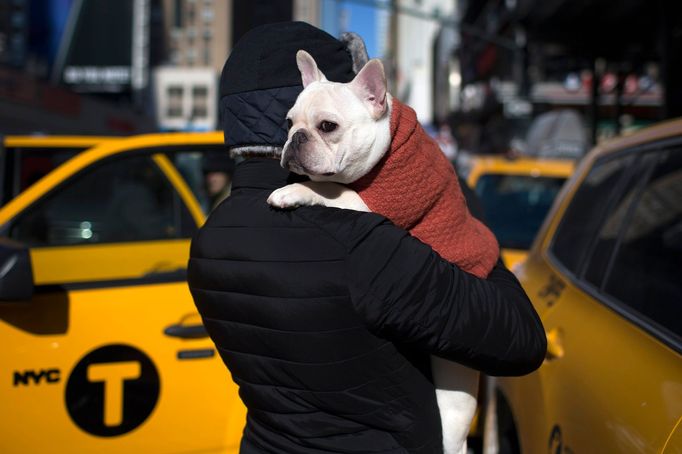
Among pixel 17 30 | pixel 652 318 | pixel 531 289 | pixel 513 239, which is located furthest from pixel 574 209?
pixel 17 30

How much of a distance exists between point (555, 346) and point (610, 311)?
256mm

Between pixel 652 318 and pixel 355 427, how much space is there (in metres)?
1.04

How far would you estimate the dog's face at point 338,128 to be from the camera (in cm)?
158

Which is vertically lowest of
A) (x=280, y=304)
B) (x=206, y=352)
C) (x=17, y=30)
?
(x=206, y=352)

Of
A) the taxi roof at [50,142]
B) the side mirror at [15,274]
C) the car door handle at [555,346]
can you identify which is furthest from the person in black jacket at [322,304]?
the taxi roof at [50,142]

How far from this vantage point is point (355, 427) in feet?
5.40

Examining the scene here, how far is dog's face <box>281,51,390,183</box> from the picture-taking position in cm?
158

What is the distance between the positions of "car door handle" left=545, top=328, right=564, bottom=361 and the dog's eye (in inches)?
50.9

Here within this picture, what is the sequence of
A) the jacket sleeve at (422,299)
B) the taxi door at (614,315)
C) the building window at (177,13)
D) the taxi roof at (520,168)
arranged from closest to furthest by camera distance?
the jacket sleeve at (422,299) → the taxi door at (614,315) → the taxi roof at (520,168) → the building window at (177,13)

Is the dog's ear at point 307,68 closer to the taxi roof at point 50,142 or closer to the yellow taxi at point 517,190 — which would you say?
the taxi roof at point 50,142

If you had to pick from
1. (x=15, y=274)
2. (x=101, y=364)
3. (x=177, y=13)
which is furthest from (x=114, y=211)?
(x=177, y=13)

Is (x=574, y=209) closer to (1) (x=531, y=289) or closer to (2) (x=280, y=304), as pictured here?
(1) (x=531, y=289)

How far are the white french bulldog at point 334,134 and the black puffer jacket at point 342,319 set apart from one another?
0.20ft

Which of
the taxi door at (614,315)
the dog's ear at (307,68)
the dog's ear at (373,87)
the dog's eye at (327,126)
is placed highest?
the dog's ear at (307,68)
